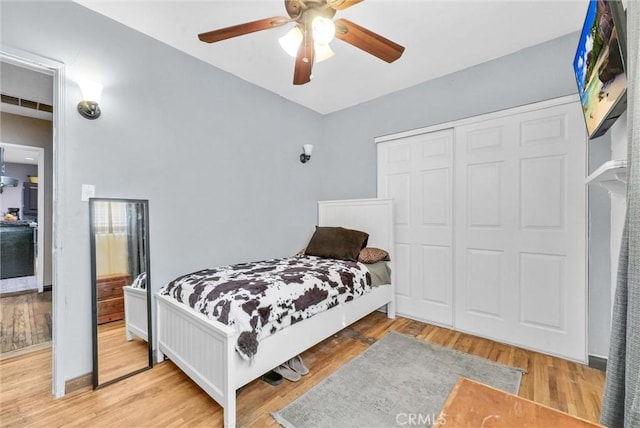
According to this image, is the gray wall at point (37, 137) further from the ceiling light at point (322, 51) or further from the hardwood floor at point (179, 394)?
the ceiling light at point (322, 51)

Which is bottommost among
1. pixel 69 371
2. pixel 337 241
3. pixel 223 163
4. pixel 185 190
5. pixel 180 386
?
pixel 180 386

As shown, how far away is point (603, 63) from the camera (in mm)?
1225

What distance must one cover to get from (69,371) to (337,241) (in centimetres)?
238

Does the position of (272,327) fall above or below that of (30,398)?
above

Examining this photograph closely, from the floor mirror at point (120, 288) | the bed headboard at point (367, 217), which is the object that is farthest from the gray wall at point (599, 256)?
the floor mirror at point (120, 288)

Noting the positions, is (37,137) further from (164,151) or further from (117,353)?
(117,353)

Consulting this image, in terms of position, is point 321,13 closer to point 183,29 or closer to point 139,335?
point 183,29

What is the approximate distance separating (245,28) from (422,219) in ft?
7.81

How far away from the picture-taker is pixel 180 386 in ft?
6.07

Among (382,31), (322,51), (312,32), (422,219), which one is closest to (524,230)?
(422,219)

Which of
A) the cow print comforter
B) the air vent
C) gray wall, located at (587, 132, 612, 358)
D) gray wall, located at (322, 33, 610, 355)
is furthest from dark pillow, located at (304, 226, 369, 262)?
the air vent

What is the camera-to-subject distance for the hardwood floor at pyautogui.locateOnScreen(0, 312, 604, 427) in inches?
61.5

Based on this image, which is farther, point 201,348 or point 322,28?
point 201,348

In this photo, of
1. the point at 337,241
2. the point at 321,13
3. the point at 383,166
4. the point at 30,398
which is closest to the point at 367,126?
the point at 383,166
